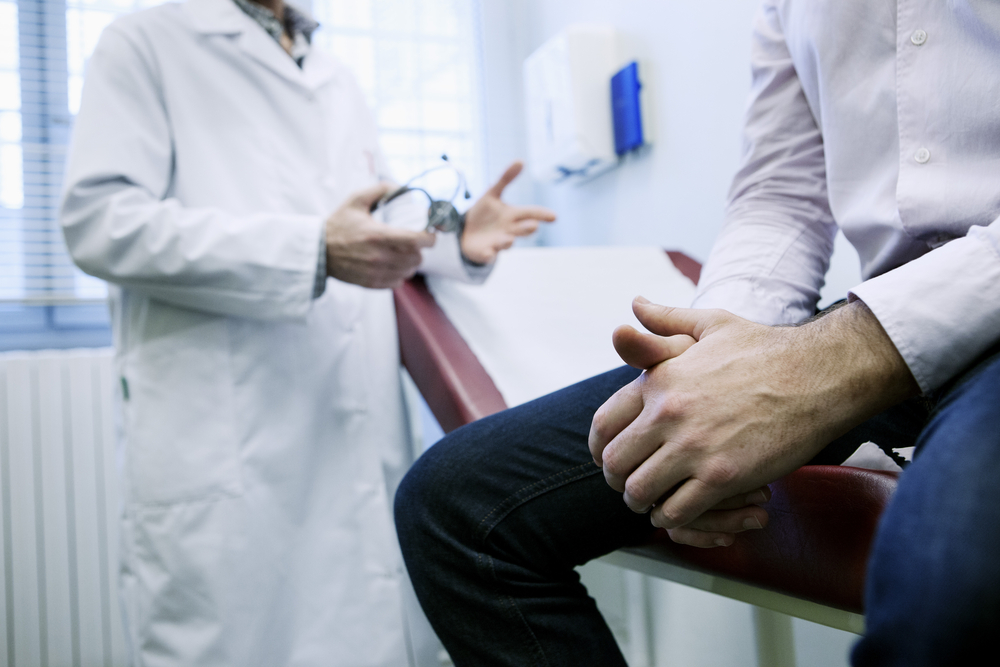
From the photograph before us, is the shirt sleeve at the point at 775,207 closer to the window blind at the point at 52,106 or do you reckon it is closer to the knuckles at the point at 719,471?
the knuckles at the point at 719,471

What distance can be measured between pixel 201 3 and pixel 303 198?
368 millimetres

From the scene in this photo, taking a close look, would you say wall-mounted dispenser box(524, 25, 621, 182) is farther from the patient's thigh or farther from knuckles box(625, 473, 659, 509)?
knuckles box(625, 473, 659, 509)

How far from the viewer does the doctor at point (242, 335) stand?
0.96 m

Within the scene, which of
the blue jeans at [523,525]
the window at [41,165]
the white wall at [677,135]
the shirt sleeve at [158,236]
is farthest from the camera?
the window at [41,165]

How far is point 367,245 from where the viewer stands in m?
0.96

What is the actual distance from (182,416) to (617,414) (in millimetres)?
755

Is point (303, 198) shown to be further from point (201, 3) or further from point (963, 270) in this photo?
point (963, 270)

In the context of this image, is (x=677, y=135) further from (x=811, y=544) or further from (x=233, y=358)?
(x=811, y=544)

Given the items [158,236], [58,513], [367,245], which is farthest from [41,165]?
[367,245]

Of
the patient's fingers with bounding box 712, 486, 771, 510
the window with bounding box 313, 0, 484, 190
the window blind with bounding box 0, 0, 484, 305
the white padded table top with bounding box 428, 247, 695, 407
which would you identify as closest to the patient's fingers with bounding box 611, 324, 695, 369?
the patient's fingers with bounding box 712, 486, 771, 510

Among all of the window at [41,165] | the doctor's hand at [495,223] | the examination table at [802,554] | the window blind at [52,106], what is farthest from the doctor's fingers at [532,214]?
the window at [41,165]

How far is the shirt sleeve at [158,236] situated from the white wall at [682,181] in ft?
2.68

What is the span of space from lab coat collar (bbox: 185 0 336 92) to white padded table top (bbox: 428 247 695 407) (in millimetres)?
429

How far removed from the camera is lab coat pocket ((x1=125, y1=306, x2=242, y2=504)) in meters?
0.97
